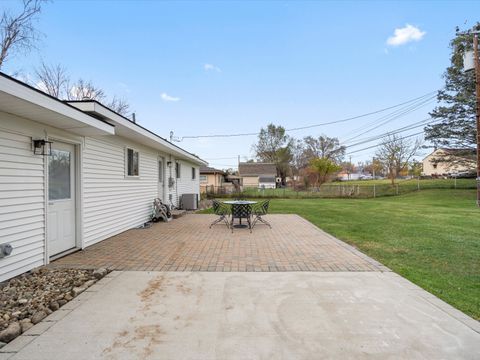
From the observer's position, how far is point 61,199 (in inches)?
204

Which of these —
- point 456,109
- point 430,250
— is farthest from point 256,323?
point 456,109

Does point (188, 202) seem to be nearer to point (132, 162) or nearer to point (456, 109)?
point (132, 162)

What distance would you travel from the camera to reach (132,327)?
257 centimetres

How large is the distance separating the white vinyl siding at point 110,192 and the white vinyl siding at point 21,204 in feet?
4.00

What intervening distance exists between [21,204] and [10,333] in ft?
7.69

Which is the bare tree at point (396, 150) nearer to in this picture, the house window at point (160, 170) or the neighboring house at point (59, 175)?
the house window at point (160, 170)

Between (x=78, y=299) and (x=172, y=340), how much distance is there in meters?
1.58

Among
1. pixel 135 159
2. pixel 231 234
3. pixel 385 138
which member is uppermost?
pixel 385 138

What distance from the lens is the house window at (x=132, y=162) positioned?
26.1 ft

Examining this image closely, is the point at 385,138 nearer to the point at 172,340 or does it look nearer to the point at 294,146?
the point at 294,146

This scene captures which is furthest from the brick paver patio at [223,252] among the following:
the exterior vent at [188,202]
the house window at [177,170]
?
the house window at [177,170]

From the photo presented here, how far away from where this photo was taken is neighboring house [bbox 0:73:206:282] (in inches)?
151

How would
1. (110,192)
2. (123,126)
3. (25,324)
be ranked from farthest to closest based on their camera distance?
(110,192)
(123,126)
(25,324)

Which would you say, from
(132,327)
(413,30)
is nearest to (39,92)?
(132,327)
